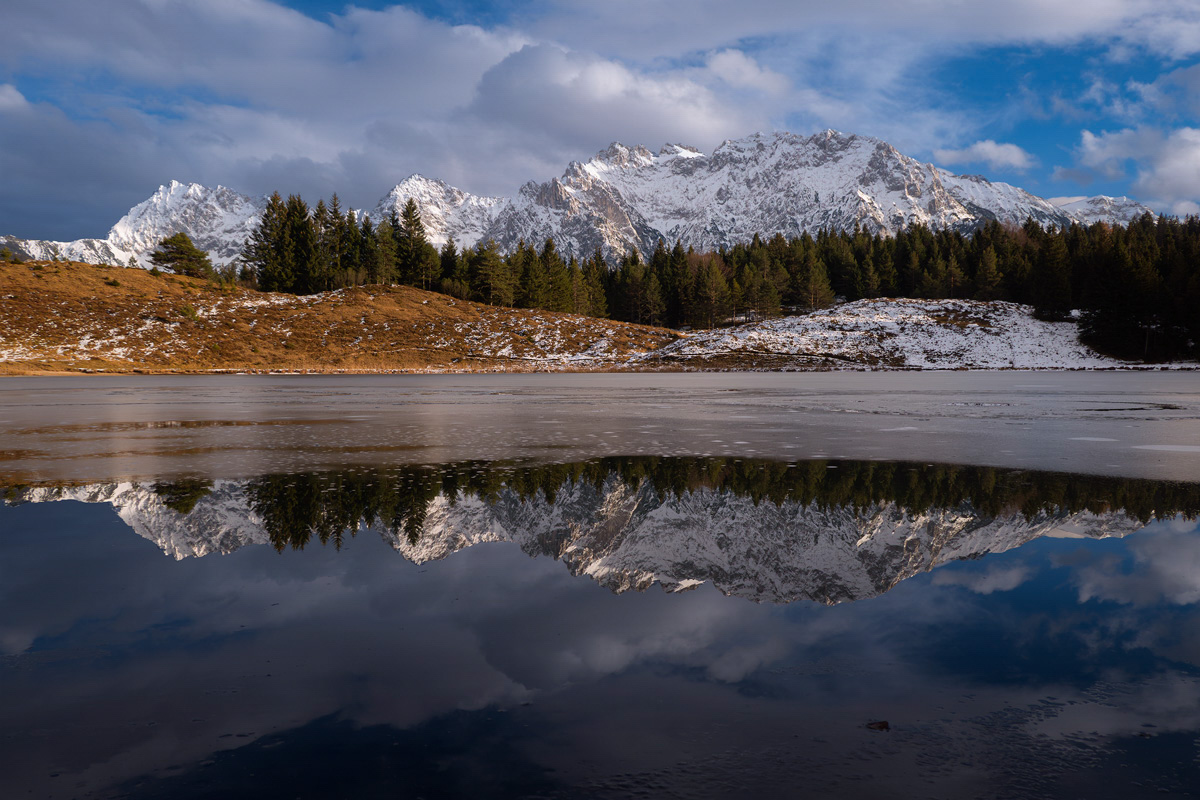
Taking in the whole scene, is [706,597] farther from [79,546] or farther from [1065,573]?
[79,546]

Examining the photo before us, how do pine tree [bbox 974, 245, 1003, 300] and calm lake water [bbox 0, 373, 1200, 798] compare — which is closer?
calm lake water [bbox 0, 373, 1200, 798]

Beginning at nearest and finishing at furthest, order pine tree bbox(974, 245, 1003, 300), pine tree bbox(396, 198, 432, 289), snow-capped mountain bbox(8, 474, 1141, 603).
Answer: snow-capped mountain bbox(8, 474, 1141, 603) < pine tree bbox(396, 198, 432, 289) < pine tree bbox(974, 245, 1003, 300)

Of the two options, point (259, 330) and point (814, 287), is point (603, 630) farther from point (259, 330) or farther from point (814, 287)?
point (814, 287)

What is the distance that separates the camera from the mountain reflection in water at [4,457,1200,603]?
7.39 meters

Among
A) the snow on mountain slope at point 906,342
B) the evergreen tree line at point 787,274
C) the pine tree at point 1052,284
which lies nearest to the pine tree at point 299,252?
the evergreen tree line at point 787,274

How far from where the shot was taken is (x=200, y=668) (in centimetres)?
485

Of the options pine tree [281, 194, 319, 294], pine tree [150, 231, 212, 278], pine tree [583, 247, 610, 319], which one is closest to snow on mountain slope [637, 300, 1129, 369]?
pine tree [583, 247, 610, 319]

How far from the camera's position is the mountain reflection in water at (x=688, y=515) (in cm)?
739

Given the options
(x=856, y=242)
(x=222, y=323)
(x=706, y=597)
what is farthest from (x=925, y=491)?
(x=856, y=242)

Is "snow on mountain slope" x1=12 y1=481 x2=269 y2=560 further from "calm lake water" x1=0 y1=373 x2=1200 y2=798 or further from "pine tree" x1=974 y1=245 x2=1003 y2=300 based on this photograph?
"pine tree" x1=974 y1=245 x2=1003 y2=300

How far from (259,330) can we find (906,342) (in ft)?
269

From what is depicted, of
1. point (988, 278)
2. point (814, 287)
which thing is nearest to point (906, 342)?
point (814, 287)

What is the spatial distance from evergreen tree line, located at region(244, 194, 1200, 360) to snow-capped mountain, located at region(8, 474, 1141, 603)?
103 meters

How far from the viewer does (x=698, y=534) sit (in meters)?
8.45
